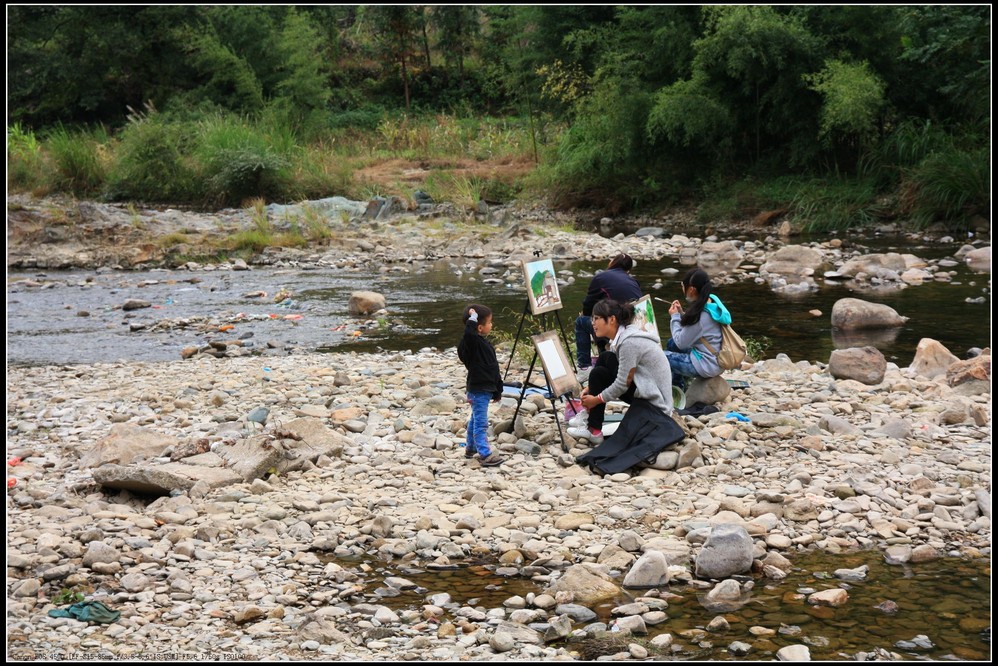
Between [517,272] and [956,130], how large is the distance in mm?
12078

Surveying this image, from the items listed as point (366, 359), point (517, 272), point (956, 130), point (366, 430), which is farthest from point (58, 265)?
point (956, 130)

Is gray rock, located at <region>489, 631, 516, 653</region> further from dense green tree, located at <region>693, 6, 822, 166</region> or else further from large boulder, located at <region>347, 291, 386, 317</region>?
dense green tree, located at <region>693, 6, 822, 166</region>

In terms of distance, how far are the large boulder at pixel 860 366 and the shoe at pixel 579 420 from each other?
293 cm

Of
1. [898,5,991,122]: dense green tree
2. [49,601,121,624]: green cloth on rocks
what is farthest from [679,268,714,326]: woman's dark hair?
[898,5,991,122]: dense green tree

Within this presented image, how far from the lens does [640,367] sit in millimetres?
6477

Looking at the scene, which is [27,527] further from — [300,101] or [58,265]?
[300,101]

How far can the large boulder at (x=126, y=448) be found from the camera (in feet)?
22.1

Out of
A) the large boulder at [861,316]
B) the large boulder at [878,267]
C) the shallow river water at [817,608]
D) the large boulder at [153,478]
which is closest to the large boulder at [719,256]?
the large boulder at [878,267]

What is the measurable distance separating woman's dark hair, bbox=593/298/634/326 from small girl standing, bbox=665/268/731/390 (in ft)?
3.62

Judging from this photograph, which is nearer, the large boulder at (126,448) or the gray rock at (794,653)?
the gray rock at (794,653)

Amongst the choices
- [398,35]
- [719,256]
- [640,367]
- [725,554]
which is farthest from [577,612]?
[398,35]

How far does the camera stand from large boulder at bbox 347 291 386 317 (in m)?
13.7

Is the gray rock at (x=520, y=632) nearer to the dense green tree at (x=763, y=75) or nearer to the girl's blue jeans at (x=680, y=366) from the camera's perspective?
the girl's blue jeans at (x=680, y=366)

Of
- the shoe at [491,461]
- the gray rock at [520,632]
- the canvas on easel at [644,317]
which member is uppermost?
the canvas on easel at [644,317]
